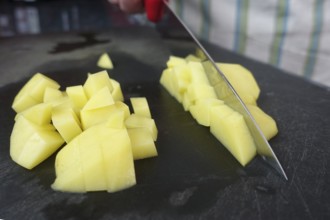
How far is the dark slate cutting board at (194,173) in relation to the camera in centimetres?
99

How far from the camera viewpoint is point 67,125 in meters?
1.15

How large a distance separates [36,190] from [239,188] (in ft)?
1.87

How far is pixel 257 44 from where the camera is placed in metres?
2.01

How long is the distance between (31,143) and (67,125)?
12 cm

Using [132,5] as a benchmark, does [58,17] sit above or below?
below

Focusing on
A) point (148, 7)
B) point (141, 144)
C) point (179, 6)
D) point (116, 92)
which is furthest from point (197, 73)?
point (179, 6)

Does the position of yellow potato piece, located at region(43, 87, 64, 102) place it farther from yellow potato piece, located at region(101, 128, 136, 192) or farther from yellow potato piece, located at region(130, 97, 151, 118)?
yellow potato piece, located at region(101, 128, 136, 192)

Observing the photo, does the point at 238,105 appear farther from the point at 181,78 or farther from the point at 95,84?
the point at 95,84

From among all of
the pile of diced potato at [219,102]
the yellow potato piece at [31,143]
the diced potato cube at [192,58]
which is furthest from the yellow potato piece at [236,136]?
the yellow potato piece at [31,143]

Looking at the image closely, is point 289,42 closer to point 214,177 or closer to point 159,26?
point 159,26

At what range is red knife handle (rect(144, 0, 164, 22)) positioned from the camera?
5.60 ft

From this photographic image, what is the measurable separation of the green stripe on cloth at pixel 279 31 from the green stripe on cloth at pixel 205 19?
403 millimetres

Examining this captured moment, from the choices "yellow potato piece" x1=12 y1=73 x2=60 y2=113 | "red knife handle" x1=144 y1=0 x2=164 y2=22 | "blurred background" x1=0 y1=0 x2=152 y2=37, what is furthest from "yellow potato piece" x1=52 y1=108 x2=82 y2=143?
"blurred background" x1=0 y1=0 x2=152 y2=37

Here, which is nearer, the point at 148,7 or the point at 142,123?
the point at 142,123
